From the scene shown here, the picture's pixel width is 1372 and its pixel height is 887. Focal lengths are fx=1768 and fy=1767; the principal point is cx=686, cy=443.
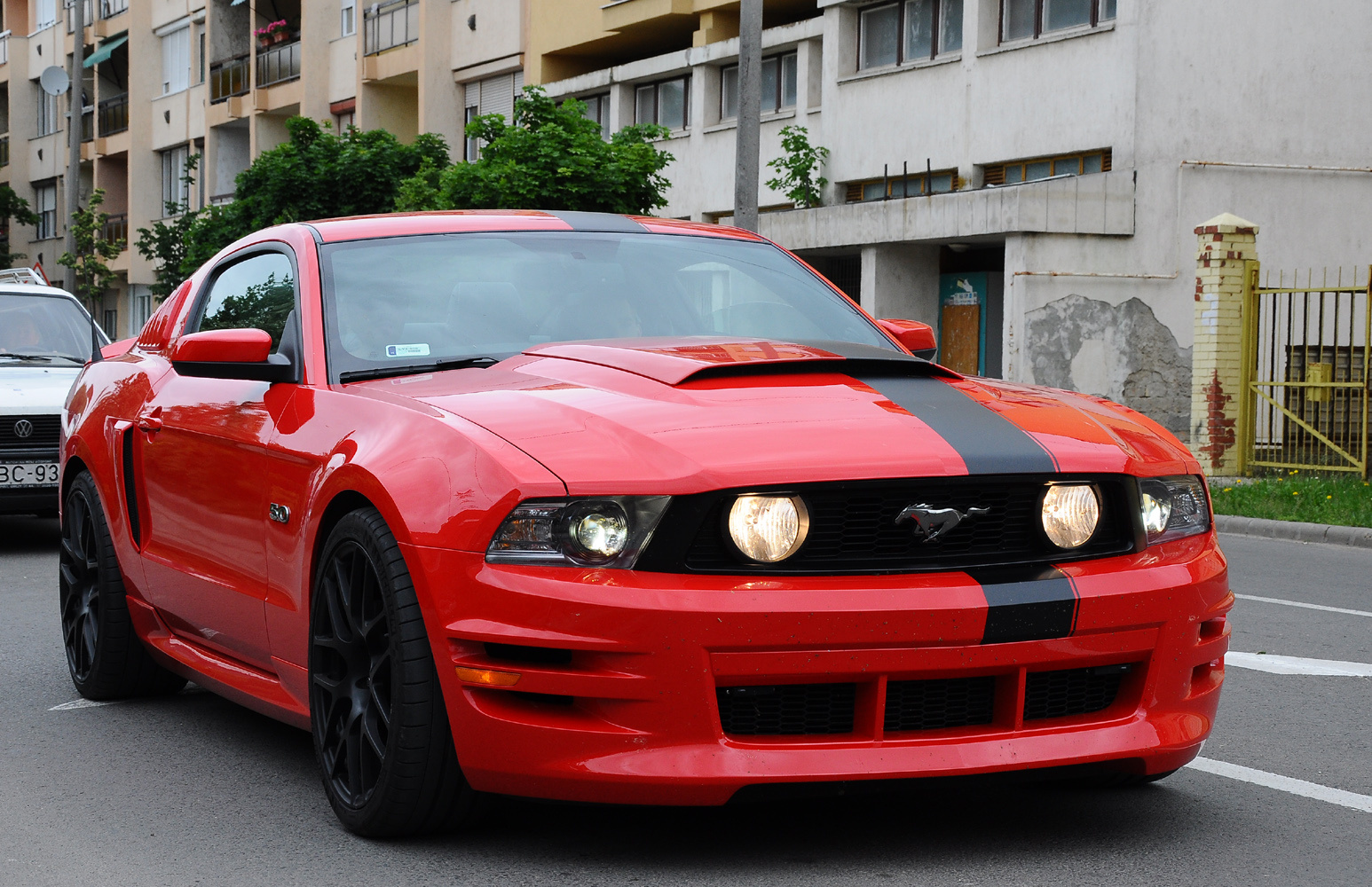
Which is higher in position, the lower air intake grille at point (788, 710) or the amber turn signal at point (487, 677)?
the amber turn signal at point (487, 677)

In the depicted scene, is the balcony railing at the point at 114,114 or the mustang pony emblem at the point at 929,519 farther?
the balcony railing at the point at 114,114

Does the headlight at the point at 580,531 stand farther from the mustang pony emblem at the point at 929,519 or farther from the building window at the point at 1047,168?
the building window at the point at 1047,168

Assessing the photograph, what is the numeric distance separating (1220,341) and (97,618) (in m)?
14.7

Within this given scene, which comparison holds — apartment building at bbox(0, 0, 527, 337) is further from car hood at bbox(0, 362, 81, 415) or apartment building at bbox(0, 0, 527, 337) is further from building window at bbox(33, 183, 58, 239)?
car hood at bbox(0, 362, 81, 415)

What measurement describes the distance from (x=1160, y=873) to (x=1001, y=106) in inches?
882

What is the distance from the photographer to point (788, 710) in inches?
143

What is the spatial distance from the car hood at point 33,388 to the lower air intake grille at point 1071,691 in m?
8.47

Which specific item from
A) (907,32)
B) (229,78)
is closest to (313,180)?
(907,32)

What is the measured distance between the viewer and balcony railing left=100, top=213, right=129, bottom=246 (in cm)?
5465

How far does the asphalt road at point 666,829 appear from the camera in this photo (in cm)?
382

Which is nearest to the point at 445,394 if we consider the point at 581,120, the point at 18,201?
the point at 581,120

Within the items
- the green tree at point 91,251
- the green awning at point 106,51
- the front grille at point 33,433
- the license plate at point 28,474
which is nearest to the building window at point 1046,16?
the front grille at point 33,433

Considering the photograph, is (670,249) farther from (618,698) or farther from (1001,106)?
(1001,106)

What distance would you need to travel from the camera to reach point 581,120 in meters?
23.8
